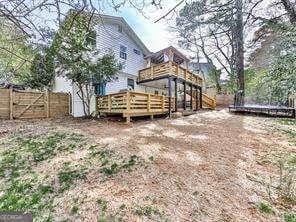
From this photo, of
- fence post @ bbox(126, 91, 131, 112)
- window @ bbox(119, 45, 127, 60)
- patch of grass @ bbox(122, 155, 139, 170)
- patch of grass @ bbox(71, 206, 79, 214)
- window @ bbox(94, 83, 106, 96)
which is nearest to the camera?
patch of grass @ bbox(71, 206, 79, 214)

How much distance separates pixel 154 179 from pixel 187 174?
30.7 inches

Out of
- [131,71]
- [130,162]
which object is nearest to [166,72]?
[131,71]

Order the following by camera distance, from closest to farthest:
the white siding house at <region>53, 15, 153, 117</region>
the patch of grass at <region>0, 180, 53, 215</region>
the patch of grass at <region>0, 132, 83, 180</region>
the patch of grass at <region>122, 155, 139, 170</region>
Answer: the patch of grass at <region>0, 180, 53, 215</region>
the patch of grass at <region>122, 155, 139, 170</region>
the patch of grass at <region>0, 132, 83, 180</region>
the white siding house at <region>53, 15, 153, 117</region>

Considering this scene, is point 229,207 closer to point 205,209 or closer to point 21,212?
point 205,209

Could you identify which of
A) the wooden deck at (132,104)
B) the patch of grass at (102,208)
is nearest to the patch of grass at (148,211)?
the patch of grass at (102,208)

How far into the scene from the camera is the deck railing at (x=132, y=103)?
13484 mm

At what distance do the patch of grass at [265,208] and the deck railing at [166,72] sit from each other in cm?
1444

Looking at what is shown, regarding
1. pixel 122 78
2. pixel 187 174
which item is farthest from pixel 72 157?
pixel 122 78

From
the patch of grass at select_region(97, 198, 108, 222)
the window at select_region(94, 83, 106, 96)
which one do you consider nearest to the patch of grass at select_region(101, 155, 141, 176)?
the patch of grass at select_region(97, 198, 108, 222)

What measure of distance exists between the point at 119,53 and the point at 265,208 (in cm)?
1752

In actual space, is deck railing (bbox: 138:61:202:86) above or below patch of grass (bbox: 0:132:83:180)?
above

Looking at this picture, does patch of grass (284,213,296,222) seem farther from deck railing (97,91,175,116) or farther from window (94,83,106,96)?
window (94,83,106,96)

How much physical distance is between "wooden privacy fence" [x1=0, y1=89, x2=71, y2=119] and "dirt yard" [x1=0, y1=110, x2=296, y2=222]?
5914 millimetres

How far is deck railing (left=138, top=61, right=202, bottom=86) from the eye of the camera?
1909cm
